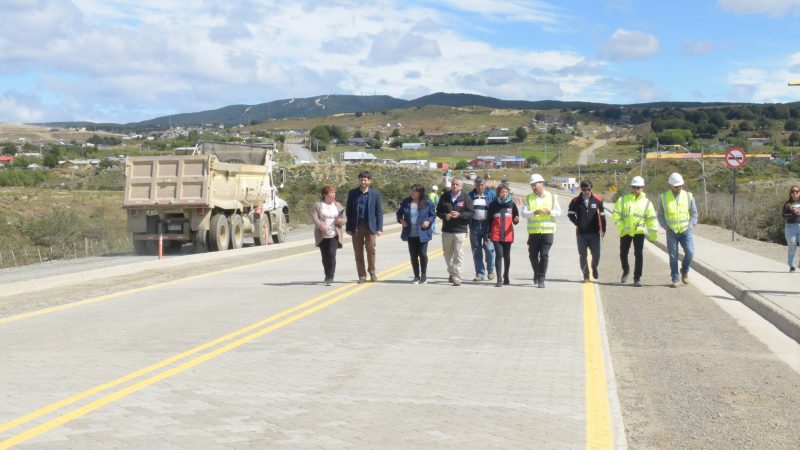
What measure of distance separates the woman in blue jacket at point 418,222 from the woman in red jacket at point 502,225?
1.03 metres

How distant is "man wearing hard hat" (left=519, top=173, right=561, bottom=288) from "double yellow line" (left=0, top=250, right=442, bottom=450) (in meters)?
3.30

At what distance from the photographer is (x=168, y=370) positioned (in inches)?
341

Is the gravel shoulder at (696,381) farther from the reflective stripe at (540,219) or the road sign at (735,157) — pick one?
the road sign at (735,157)

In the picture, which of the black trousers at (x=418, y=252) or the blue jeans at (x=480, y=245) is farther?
the blue jeans at (x=480, y=245)

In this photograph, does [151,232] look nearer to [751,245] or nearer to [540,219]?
[540,219]

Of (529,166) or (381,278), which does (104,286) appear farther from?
(529,166)

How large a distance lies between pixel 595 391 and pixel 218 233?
19835 mm

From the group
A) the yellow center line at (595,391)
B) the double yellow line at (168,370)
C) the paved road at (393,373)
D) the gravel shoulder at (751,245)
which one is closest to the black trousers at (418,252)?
the paved road at (393,373)

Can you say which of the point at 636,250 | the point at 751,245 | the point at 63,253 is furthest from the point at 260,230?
the point at 636,250

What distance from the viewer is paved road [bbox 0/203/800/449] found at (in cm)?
662

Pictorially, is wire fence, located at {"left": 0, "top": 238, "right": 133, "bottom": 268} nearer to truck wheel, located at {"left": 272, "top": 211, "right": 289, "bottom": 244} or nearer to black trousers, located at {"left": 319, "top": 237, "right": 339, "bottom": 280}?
truck wheel, located at {"left": 272, "top": 211, "right": 289, "bottom": 244}

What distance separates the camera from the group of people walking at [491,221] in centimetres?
1625

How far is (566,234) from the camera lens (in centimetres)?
3628

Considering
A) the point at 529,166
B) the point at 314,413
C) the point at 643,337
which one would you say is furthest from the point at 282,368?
the point at 529,166
